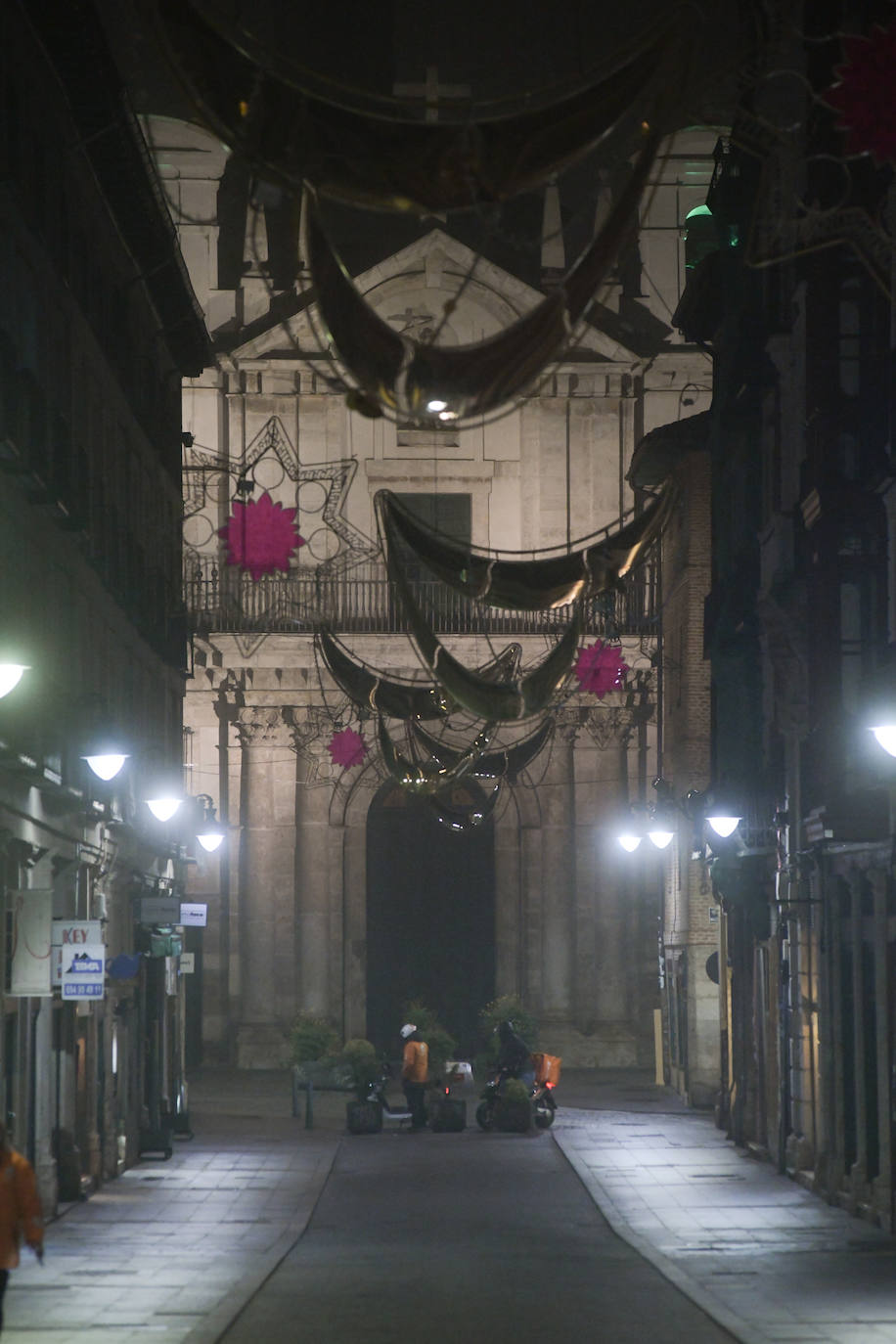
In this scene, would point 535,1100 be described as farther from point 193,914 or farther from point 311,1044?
point 193,914

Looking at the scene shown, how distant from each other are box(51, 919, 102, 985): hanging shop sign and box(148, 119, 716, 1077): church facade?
87.6 ft

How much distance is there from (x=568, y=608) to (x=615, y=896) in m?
6.73

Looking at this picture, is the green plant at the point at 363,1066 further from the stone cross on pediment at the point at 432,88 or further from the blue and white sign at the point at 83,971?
the stone cross on pediment at the point at 432,88

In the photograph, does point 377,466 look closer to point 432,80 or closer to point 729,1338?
point 432,80

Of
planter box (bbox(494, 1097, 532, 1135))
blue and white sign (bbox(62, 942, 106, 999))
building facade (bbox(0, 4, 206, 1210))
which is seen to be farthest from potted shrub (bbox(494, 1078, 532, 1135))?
blue and white sign (bbox(62, 942, 106, 999))

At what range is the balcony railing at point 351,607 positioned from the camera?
2096 inches

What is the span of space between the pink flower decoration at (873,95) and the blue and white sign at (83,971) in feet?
47.5

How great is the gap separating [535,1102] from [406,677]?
15.7 m

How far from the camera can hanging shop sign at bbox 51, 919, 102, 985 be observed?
2597 centimetres

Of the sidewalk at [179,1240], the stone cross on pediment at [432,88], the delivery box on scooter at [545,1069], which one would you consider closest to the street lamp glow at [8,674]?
the sidewalk at [179,1240]

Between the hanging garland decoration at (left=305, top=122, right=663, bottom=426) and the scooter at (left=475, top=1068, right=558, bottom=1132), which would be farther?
the scooter at (left=475, top=1068, right=558, bottom=1132)

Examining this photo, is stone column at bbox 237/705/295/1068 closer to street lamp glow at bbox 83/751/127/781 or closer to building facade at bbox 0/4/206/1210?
building facade at bbox 0/4/206/1210

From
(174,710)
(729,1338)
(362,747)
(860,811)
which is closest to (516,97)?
(729,1338)

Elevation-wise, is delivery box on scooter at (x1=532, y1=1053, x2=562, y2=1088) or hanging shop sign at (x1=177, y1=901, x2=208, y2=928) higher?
hanging shop sign at (x1=177, y1=901, x2=208, y2=928)
